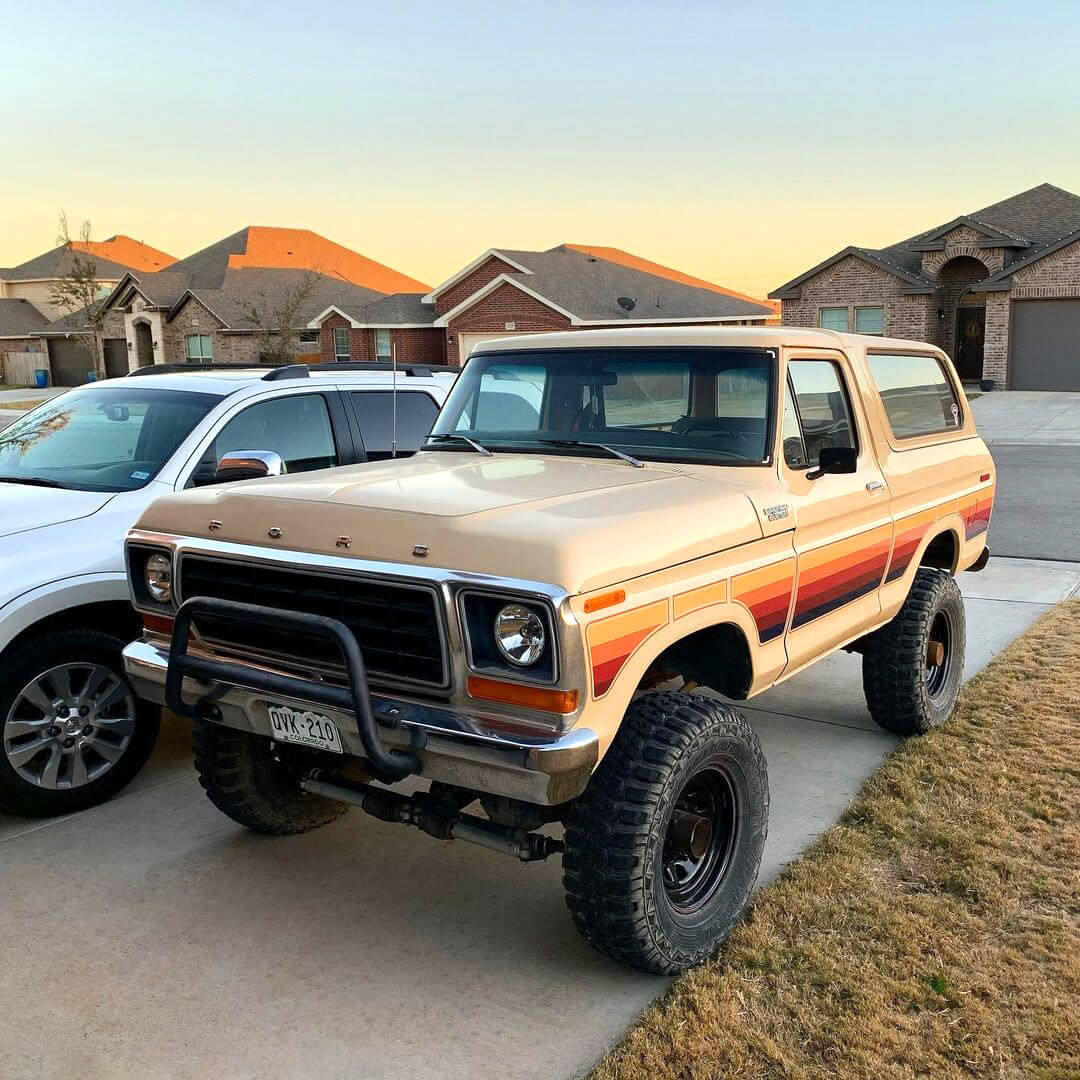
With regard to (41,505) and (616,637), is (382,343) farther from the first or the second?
(616,637)

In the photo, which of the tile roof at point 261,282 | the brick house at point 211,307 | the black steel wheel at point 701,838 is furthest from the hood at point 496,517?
the brick house at point 211,307

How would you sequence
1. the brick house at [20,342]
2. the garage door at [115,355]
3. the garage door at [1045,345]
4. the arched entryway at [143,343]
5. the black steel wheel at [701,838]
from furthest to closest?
the brick house at [20,342] → the garage door at [115,355] → the arched entryway at [143,343] → the garage door at [1045,345] → the black steel wheel at [701,838]

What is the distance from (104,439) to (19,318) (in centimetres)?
7048

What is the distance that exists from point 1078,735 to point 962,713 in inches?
24.6

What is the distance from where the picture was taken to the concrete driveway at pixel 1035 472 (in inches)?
457

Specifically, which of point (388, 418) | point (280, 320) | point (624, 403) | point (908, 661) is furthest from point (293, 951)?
point (280, 320)

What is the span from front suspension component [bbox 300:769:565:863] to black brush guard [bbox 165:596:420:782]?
147 millimetres

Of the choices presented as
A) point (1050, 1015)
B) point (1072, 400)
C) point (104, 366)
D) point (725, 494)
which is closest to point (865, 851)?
point (1050, 1015)

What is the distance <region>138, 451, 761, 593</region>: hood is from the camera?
332 cm

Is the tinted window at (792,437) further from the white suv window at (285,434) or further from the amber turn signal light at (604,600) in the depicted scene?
the white suv window at (285,434)

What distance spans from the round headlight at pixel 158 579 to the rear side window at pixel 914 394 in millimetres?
3518

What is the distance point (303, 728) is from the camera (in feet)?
12.1

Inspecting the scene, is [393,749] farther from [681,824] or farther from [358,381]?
[358,381]

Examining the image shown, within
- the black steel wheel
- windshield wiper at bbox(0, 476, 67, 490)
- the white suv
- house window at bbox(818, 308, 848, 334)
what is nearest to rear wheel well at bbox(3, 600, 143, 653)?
the white suv
